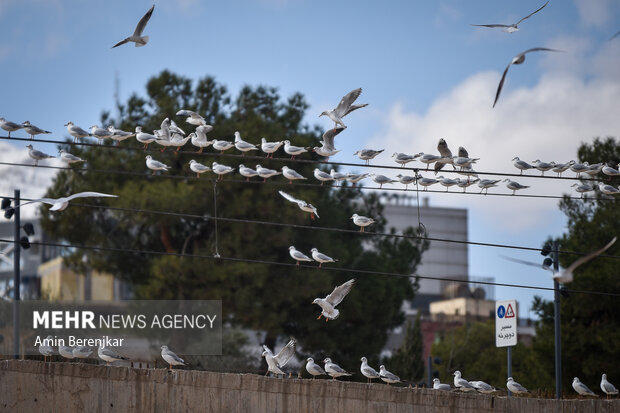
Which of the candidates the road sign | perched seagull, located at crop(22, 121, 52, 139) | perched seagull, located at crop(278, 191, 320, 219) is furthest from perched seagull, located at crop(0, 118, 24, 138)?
the road sign

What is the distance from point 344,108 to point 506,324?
4673 millimetres

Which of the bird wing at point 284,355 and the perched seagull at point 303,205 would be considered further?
the perched seagull at point 303,205

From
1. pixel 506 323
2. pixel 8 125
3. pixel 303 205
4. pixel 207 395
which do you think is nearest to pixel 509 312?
pixel 506 323

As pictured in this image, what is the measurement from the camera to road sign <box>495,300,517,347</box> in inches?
706

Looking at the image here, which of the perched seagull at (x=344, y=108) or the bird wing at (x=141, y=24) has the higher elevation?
the bird wing at (x=141, y=24)

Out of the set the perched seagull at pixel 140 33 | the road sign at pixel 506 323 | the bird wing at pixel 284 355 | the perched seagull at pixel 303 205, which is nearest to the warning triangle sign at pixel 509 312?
the road sign at pixel 506 323

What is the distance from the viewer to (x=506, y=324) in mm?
18219

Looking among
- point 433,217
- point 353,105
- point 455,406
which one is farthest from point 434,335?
point 455,406

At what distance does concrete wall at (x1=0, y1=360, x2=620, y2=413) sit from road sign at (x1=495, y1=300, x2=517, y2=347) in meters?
3.48

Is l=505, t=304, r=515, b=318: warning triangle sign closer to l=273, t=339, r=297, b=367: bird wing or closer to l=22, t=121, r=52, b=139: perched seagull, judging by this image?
l=273, t=339, r=297, b=367: bird wing

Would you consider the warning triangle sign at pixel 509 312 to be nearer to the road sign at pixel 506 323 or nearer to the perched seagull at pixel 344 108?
the road sign at pixel 506 323

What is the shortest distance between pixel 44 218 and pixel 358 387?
69.2 feet

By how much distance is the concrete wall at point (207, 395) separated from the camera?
13602 mm

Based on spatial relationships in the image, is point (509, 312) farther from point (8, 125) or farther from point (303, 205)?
point (8, 125)
